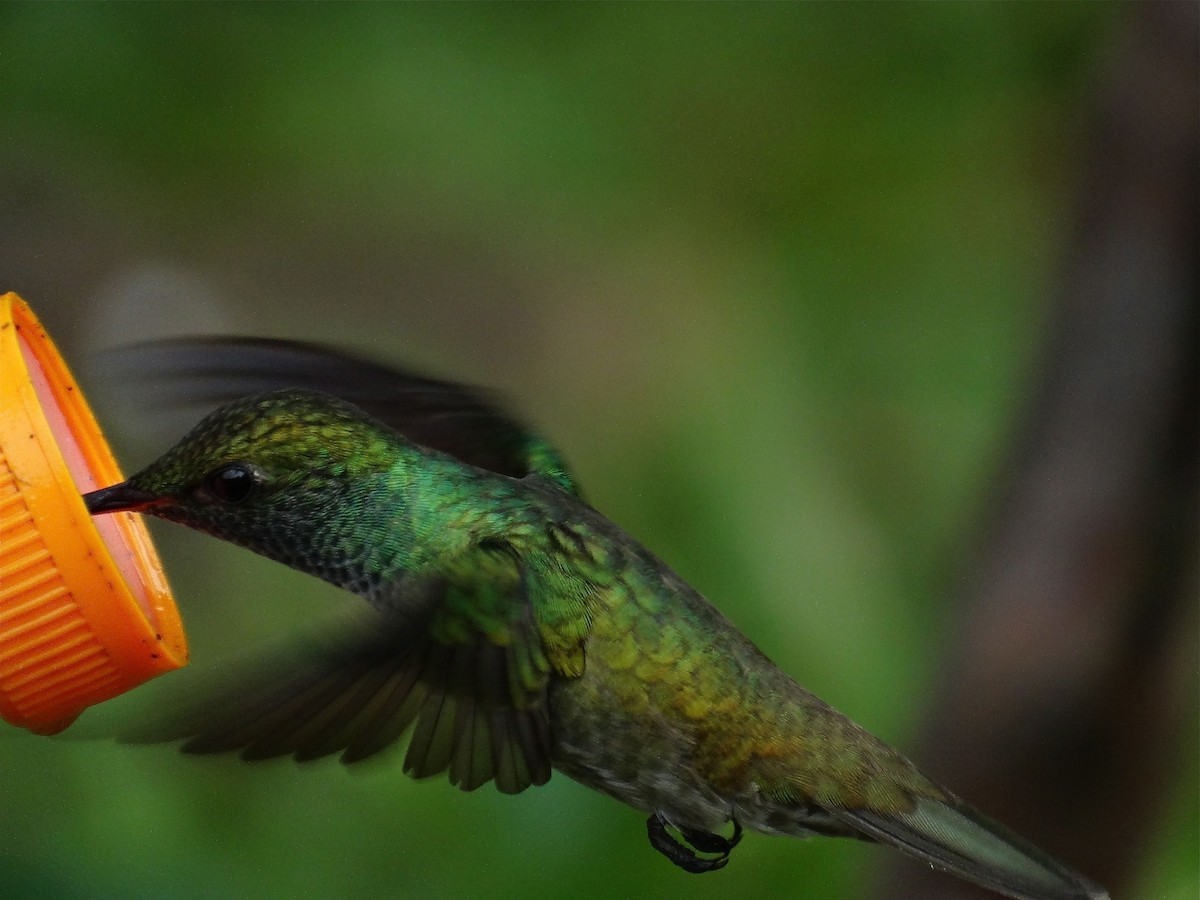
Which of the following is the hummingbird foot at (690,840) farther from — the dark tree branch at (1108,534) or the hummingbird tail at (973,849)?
the dark tree branch at (1108,534)

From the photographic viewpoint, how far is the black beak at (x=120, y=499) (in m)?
1.73

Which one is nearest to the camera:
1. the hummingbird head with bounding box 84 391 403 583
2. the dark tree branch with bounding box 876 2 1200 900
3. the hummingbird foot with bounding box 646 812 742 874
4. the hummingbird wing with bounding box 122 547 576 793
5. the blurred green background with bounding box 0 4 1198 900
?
the hummingbird wing with bounding box 122 547 576 793

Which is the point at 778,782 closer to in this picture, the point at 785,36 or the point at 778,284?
the point at 778,284

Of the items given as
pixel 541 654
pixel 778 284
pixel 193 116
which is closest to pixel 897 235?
pixel 778 284

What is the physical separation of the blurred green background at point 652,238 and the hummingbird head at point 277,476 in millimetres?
1438

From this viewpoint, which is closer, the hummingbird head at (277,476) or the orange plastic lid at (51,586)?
the orange plastic lid at (51,586)

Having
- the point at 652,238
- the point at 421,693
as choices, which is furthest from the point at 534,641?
the point at 652,238

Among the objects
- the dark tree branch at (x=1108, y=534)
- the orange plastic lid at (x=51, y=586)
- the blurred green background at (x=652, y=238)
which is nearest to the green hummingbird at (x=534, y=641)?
the orange plastic lid at (x=51, y=586)

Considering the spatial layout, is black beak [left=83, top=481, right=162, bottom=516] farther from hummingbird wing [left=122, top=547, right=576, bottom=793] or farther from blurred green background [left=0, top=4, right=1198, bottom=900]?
blurred green background [left=0, top=4, right=1198, bottom=900]

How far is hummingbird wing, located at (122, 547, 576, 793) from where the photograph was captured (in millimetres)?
1436

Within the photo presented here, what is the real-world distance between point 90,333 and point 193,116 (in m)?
0.68

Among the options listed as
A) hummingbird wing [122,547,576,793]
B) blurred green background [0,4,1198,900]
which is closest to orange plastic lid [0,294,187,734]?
hummingbird wing [122,547,576,793]

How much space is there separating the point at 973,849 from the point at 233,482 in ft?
3.63

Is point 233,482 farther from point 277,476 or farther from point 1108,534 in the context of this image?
point 1108,534
